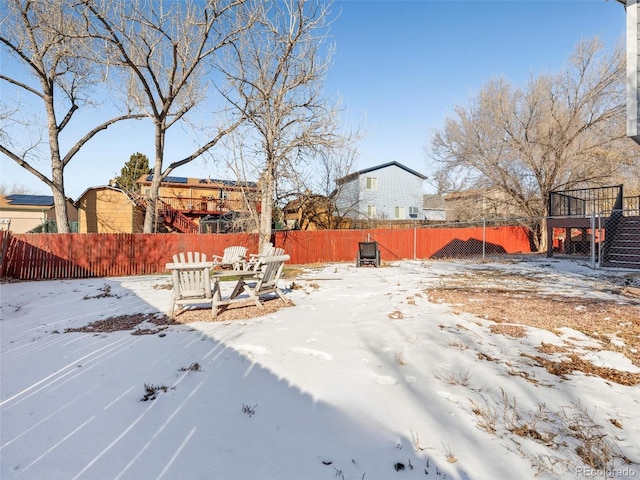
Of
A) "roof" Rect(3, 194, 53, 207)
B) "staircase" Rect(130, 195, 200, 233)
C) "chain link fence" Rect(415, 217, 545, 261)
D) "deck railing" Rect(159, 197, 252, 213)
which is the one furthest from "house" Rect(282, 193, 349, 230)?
"roof" Rect(3, 194, 53, 207)

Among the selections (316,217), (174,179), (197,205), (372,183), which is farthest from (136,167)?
(372,183)

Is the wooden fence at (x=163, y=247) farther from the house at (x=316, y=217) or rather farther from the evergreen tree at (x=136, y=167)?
the evergreen tree at (x=136, y=167)

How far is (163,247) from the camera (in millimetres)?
13570

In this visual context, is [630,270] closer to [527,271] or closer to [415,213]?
[527,271]

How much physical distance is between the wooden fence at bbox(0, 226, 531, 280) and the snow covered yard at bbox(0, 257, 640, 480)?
7.59 m

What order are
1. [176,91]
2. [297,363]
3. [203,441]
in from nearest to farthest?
1. [203,441]
2. [297,363]
3. [176,91]

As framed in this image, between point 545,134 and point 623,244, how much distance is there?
9597 millimetres

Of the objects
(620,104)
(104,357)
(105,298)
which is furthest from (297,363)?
(620,104)

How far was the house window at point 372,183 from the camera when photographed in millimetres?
31109

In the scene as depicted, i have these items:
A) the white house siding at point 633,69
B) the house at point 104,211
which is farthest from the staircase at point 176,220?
the white house siding at point 633,69

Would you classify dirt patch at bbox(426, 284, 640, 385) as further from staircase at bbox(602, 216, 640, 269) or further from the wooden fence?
the wooden fence

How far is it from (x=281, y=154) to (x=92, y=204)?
870 inches

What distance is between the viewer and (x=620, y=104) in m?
17.0

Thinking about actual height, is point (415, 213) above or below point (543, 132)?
below
